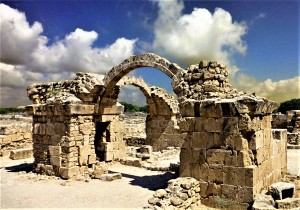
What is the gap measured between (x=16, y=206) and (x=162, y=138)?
1193 centimetres

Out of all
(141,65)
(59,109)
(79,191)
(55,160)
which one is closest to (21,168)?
(55,160)

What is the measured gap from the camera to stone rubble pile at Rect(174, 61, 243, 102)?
8.48 m

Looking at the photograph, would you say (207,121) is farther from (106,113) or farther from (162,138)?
(162,138)

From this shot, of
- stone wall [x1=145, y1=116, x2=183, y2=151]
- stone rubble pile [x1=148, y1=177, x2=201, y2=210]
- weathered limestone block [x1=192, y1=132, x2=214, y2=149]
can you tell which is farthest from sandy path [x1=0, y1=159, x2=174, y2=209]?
stone wall [x1=145, y1=116, x2=183, y2=151]

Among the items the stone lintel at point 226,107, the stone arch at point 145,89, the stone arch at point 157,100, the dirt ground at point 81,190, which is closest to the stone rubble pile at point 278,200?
the stone lintel at point 226,107

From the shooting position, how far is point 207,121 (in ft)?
25.5

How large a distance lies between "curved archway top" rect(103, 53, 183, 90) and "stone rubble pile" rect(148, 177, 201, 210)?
10.8 feet

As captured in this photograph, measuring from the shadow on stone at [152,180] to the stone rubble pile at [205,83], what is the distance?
9.24 ft

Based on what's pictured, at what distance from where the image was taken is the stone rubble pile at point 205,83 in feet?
27.8

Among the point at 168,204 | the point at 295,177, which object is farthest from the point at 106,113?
the point at 295,177

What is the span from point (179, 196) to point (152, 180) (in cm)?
334

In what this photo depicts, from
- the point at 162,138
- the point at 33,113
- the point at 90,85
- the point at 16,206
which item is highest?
the point at 90,85

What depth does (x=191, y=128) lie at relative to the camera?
8016 millimetres

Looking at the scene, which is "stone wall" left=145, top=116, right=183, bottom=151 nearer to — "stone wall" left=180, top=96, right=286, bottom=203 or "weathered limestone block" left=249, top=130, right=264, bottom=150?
"stone wall" left=180, top=96, right=286, bottom=203
